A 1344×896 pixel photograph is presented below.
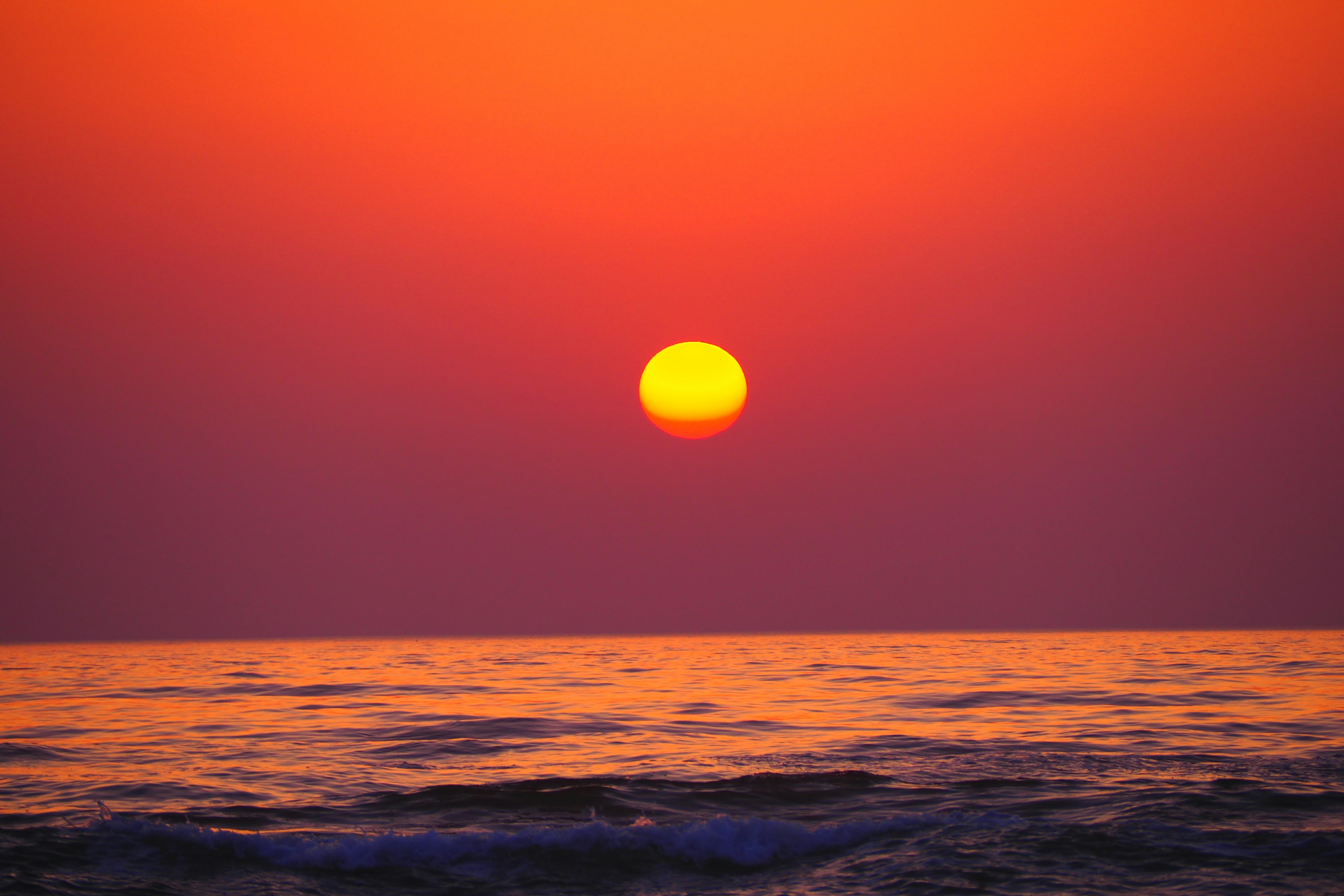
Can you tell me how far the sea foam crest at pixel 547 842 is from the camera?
10320 mm

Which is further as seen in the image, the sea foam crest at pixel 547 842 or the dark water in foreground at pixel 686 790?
the sea foam crest at pixel 547 842

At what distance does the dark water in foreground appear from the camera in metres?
9.74

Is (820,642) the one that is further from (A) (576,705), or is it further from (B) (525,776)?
(B) (525,776)

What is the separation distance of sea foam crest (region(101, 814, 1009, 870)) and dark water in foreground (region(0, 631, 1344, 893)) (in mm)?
37

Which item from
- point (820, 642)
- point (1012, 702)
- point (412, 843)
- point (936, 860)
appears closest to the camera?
point (936, 860)

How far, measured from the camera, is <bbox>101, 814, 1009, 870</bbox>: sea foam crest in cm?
1032

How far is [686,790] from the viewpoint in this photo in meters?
13.4

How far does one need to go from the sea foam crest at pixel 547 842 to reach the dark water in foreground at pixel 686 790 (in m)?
0.04

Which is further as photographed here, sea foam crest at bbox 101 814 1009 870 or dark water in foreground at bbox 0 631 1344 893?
sea foam crest at bbox 101 814 1009 870

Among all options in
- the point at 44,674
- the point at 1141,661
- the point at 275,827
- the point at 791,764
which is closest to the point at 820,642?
the point at 1141,661

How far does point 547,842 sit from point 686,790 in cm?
305

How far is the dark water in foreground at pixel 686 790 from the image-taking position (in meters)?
9.74

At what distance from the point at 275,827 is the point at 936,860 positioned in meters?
7.85

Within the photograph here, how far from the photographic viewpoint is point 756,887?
9.35 meters
